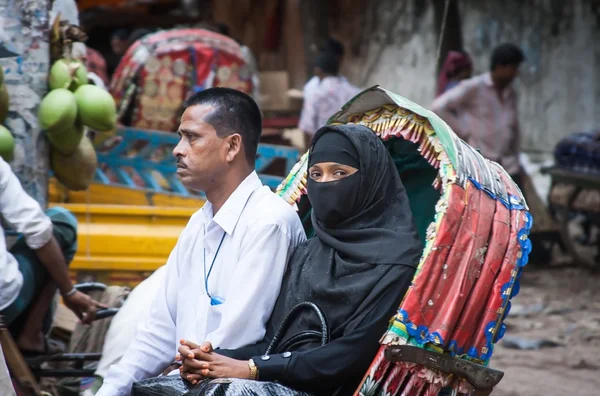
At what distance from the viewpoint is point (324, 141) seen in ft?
10.9

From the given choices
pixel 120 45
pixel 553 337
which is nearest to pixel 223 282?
pixel 553 337

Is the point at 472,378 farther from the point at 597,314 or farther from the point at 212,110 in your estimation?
the point at 597,314

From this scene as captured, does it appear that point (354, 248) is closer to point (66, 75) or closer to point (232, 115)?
point (232, 115)

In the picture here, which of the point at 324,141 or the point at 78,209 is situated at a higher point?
the point at 324,141

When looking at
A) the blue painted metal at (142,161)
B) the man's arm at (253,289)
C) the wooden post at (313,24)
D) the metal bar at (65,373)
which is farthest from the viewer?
the wooden post at (313,24)

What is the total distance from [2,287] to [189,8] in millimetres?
14379

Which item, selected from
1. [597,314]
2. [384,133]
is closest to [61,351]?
[384,133]

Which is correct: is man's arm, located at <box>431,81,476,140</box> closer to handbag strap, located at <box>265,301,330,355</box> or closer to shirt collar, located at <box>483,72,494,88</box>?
shirt collar, located at <box>483,72,494,88</box>

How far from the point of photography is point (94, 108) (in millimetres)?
4652

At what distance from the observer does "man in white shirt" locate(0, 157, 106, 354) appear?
13.4 feet

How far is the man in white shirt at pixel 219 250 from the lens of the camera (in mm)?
3285

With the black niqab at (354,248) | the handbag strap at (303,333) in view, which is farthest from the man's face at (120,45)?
the handbag strap at (303,333)

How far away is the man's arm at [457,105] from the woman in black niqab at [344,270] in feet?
15.6

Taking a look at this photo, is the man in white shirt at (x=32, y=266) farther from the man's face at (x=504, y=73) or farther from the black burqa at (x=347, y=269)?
the man's face at (x=504, y=73)
